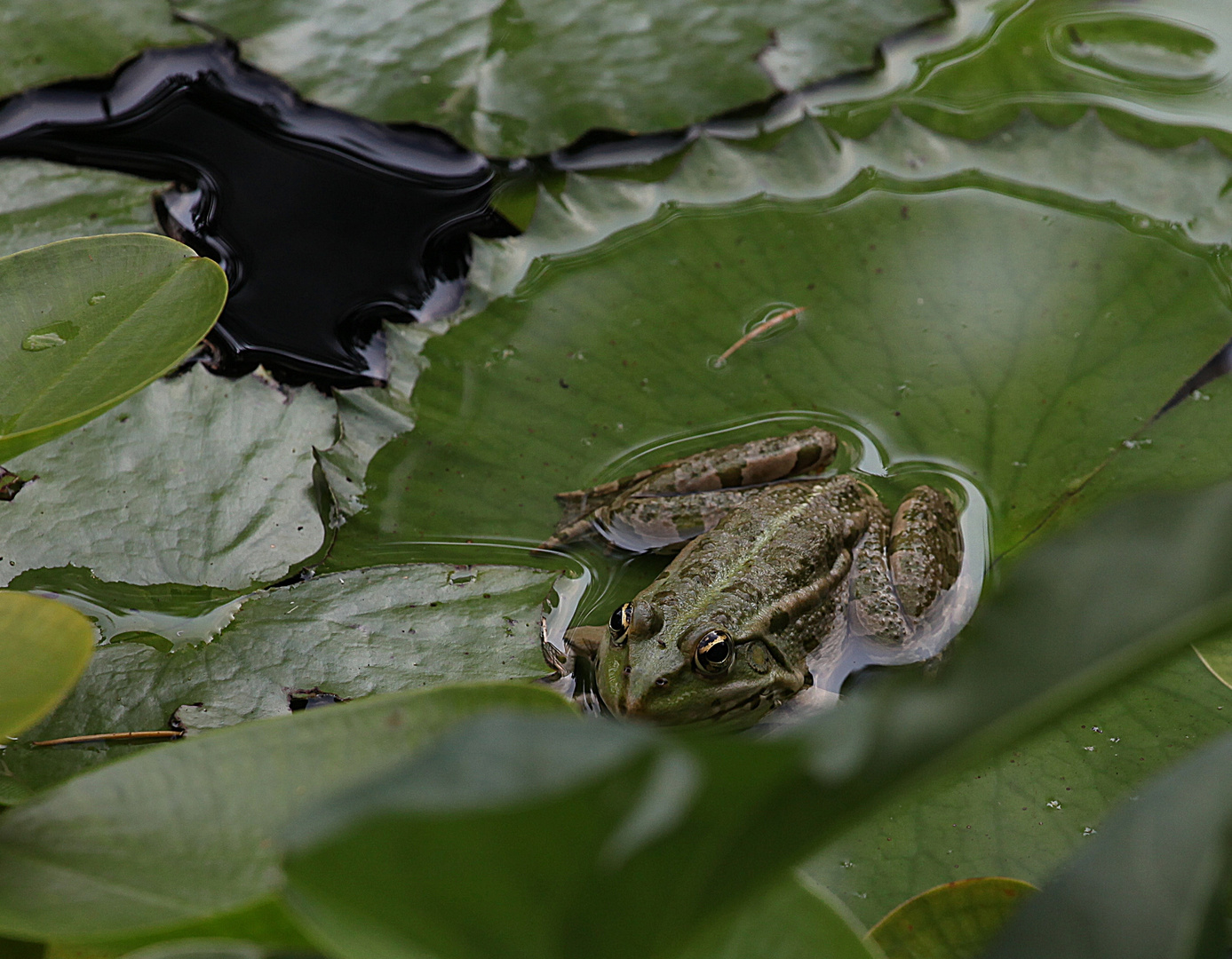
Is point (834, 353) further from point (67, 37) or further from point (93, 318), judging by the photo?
point (67, 37)

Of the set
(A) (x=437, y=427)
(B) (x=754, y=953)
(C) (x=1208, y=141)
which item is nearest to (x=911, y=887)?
(B) (x=754, y=953)

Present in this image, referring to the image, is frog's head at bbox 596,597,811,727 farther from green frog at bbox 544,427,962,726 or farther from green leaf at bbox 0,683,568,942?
green leaf at bbox 0,683,568,942

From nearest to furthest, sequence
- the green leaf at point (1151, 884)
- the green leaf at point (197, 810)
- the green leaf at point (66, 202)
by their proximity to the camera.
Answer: the green leaf at point (1151, 884), the green leaf at point (197, 810), the green leaf at point (66, 202)

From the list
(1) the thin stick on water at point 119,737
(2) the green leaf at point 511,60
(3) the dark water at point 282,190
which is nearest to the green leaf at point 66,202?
(3) the dark water at point 282,190

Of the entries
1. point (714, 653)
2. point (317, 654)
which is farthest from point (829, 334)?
point (317, 654)

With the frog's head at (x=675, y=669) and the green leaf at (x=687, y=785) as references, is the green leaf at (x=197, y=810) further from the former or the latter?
the frog's head at (x=675, y=669)

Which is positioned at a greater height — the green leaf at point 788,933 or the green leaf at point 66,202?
the green leaf at point 66,202

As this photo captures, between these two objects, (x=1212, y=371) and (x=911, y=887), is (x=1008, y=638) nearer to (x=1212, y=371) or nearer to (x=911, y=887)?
(x=911, y=887)
